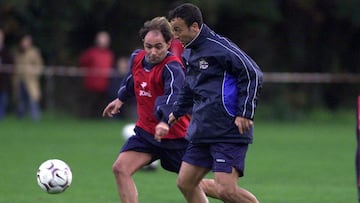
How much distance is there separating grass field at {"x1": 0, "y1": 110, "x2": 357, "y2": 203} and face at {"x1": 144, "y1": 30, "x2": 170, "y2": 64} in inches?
88.3

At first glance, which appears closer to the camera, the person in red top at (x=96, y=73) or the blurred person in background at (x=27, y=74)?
Answer: the blurred person in background at (x=27, y=74)

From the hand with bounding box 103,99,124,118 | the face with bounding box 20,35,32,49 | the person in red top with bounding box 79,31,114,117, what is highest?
the hand with bounding box 103,99,124,118

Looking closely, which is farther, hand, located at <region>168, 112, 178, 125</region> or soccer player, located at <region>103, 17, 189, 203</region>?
soccer player, located at <region>103, 17, 189, 203</region>

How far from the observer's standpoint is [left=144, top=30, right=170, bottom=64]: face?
852cm

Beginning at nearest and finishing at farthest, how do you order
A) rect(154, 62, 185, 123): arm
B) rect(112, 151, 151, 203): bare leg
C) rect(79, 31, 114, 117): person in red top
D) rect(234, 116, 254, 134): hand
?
rect(234, 116, 254, 134): hand
rect(154, 62, 185, 123): arm
rect(112, 151, 151, 203): bare leg
rect(79, 31, 114, 117): person in red top

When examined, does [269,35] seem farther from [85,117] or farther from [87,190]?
[87,190]

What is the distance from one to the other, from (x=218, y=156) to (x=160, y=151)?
949 millimetres

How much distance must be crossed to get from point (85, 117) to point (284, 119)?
5.13 meters

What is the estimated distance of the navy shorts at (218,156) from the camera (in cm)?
793

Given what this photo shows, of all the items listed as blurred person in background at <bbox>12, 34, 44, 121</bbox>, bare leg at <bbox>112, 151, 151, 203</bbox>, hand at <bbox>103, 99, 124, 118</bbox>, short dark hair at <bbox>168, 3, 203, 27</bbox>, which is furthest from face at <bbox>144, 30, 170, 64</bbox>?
blurred person in background at <bbox>12, 34, 44, 121</bbox>

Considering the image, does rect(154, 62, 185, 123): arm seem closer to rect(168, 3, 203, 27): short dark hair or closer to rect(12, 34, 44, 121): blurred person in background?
→ rect(168, 3, 203, 27): short dark hair

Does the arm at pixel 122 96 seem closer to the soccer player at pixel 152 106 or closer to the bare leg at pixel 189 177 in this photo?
the soccer player at pixel 152 106

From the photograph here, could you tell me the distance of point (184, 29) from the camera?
8.13 metres

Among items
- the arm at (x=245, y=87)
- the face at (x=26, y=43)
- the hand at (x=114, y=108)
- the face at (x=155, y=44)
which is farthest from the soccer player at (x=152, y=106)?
the face at (x=26, y=43)
